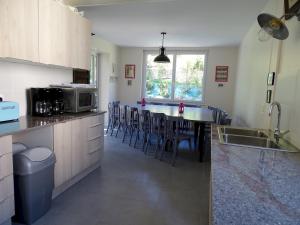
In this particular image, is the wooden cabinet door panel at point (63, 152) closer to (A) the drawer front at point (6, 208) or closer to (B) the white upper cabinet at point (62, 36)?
(A) the drawer front at point (6, 208)

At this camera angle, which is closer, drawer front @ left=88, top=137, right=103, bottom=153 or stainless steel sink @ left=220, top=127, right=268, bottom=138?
stainless steel sink @ left=220, top=127, right=268, bottom=138

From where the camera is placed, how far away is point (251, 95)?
381cm

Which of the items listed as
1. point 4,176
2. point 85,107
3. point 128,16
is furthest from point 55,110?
point 128,16

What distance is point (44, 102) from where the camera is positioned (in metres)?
2.67

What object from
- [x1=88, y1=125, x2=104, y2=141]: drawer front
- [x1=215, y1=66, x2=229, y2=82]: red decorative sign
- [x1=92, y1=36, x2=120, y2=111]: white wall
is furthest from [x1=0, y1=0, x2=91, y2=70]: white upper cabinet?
[x1=215, y1=66, x2=229, y2=82]: red decorative sign

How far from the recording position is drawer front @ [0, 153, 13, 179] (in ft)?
5.60

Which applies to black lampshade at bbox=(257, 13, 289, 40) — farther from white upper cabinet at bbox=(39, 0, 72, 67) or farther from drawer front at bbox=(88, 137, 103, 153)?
drawer front at bbox=(88, 137, 103, 153)

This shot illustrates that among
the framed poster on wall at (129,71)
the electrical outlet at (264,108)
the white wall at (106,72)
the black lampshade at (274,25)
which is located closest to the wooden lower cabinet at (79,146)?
the black lampshade at (274,25)

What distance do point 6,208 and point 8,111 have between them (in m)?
0.87

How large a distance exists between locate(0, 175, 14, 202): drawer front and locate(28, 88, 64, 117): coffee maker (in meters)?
1.00

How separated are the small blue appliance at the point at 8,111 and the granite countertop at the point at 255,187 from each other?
190cm

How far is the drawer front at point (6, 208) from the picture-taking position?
173cm

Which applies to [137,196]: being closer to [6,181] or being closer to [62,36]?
A: [6,181]

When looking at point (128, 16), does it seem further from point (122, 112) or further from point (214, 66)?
point (214, 66)
